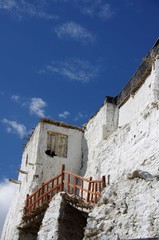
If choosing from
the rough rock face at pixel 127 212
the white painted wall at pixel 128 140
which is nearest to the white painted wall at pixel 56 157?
the white painted wall at pixel 128 140

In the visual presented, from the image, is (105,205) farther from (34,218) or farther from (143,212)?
(34,218)

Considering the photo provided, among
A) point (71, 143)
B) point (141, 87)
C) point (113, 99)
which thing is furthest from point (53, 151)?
point (141, 87)

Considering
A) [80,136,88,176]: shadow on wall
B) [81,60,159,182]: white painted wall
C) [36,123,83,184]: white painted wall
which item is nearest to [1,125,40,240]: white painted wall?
[36,123,83,184]: white painted wall

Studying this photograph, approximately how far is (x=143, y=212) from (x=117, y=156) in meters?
9.92

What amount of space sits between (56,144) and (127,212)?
44.5 feet

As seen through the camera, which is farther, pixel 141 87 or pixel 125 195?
pixel 141 87

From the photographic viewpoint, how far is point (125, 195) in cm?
1225

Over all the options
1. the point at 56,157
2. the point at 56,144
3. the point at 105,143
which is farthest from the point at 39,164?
the point at 105,143

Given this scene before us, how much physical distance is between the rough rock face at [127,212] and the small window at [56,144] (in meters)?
11.6

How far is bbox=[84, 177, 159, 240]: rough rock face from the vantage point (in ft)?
35.7

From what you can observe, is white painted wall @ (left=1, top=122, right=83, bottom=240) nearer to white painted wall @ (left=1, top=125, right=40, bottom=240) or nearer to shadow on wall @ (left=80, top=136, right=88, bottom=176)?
white painted wall @ (left=1, top=125, right=40, bottom=240)

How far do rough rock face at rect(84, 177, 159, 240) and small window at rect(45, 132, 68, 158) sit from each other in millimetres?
11636

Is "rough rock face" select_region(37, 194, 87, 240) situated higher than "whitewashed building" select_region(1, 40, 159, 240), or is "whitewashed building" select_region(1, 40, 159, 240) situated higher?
"whitewashed building" select_region(1, 40, 159, 240)

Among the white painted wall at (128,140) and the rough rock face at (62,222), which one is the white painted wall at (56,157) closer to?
the white painted wall at (128,140)
